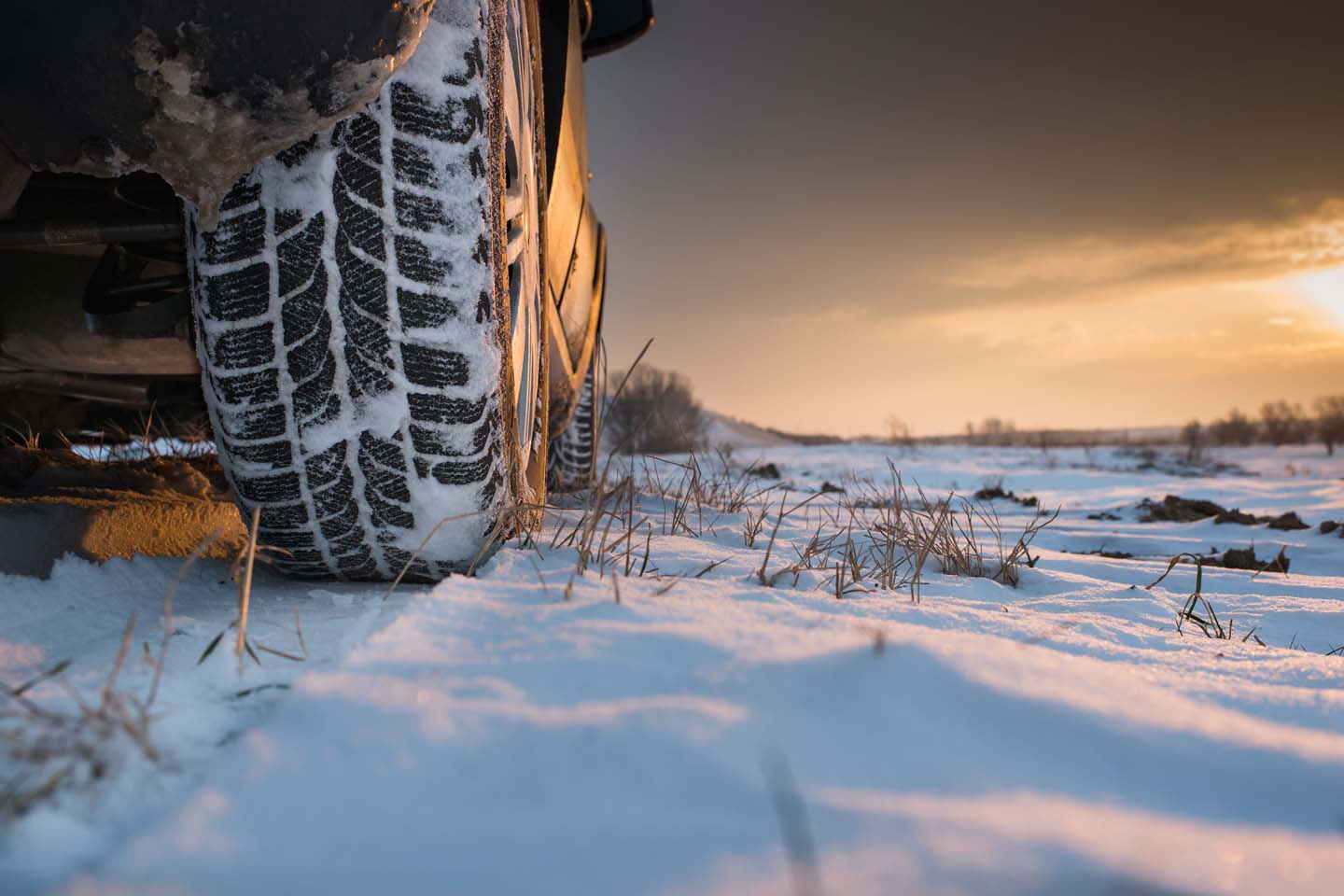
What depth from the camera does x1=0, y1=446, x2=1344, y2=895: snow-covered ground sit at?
45 cm

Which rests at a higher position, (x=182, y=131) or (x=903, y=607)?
(x=182, y=131)

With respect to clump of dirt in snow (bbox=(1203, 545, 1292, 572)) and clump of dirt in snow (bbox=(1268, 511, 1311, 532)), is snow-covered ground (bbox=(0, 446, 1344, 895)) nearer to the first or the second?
clump of dirt in snow (bbox=(1203, 545, 1292, 572))

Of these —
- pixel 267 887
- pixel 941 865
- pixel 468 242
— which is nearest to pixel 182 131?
pixel 468 242

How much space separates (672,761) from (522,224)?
4.01 feet

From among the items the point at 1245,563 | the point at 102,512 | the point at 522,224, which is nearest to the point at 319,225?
the point at 522,224

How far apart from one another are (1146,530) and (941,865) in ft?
11.9

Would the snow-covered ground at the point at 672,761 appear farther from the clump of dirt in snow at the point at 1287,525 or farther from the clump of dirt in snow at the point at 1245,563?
the clump of dirt in snow at the point at 1287,525

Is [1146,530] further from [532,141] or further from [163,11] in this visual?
[163,11]

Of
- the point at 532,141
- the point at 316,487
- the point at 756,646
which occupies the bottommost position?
the point at 756,646

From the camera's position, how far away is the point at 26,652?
93 centimetres

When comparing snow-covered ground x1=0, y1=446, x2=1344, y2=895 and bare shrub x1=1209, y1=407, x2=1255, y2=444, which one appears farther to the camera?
bare shrub x1=1209, y1=407, x2=1255, y2=444

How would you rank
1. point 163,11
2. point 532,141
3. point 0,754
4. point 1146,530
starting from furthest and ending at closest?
point 1146,530
point 532,141
point 163,11
point 0,754

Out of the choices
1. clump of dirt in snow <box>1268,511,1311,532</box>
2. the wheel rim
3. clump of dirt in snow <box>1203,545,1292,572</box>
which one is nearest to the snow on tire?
the wheel rim

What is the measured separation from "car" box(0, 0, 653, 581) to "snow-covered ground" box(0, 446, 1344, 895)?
0.30m
